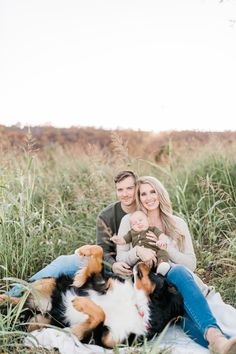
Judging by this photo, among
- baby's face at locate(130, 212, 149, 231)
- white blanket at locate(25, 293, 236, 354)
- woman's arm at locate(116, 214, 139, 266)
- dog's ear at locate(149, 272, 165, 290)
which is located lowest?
white blanket at locate(25, 293, 236, 354)

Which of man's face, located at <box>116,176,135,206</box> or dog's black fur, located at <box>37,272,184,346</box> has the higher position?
man's face, located at <box>116,176,135,206</box>

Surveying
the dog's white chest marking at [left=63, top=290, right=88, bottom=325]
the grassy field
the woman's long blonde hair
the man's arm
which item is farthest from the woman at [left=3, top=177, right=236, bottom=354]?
the grassy field

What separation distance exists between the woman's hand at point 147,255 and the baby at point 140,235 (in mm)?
41

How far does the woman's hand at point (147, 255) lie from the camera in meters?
4.08

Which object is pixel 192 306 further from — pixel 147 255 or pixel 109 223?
pixel 109 223

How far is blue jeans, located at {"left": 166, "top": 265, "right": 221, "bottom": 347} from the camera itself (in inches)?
146

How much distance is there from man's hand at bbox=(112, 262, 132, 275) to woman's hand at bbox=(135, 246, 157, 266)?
5.0 inches

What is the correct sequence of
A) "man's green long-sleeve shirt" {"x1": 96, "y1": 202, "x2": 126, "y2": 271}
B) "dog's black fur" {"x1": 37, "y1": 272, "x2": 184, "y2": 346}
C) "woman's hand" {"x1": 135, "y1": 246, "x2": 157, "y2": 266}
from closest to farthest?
"dog's black fur" {"x1": 37, "y1": 272, "x2": 184, "y2": 346} → "woman's hand" {"x1": 135, "y1": 246, "x2": 157, "y2": 266} → "man's green long-sleeve shirt" {"x1": 96, "y1": 202, "x2": 126, "y2": 271}

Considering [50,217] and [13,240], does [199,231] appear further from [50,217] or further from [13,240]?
[13,240]

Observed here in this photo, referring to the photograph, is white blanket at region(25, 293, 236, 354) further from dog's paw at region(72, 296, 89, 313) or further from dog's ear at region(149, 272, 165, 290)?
dog's ear at region(149, 272, 165, 290)

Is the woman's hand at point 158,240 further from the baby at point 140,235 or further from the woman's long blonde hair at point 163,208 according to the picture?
the woman's long blonde hair at point 163,208

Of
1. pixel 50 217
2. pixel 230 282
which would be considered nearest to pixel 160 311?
pixel 230 282

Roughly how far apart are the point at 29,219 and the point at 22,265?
1.53ft

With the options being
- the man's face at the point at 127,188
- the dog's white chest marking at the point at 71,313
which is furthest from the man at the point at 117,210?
the dog's white chest marking at the point at 71,313
